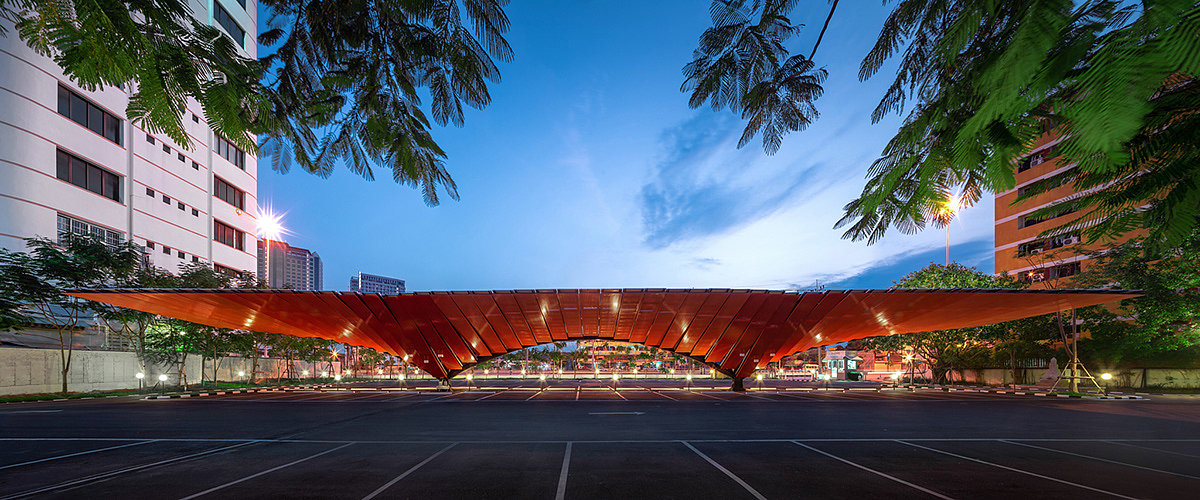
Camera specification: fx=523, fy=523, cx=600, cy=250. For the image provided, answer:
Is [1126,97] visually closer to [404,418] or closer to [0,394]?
[404,418]

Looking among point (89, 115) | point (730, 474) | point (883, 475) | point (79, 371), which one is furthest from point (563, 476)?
point (89, 115)

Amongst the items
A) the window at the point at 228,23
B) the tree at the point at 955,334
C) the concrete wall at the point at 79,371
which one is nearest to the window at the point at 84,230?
the concrete wall at the point at 79,371

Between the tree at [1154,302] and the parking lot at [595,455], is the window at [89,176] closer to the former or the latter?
the parking lot at [595,455]

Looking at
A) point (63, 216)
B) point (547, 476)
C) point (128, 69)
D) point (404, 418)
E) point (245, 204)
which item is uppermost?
point (245, 204)

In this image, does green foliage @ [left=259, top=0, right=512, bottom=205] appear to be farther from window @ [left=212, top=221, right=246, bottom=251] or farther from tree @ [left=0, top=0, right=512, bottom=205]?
window @ [left=212, top=221, right=246, bottom=251]

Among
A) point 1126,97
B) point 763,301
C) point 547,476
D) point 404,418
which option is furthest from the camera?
point 763,301

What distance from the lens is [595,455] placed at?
11.1 m

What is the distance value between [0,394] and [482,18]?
4224 centimetres

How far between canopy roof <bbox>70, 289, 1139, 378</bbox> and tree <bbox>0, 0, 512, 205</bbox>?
22.3 meters

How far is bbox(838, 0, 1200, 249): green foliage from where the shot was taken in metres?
1.45

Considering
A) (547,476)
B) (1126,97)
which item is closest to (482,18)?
(1126,97)

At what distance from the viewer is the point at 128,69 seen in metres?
2.68

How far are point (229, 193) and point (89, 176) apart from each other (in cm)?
1677

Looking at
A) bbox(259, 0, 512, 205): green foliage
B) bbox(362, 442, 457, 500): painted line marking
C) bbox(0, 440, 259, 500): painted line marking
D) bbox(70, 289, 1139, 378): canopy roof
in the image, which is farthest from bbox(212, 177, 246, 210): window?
bbox(259, 0, 512, 205): green foliage
